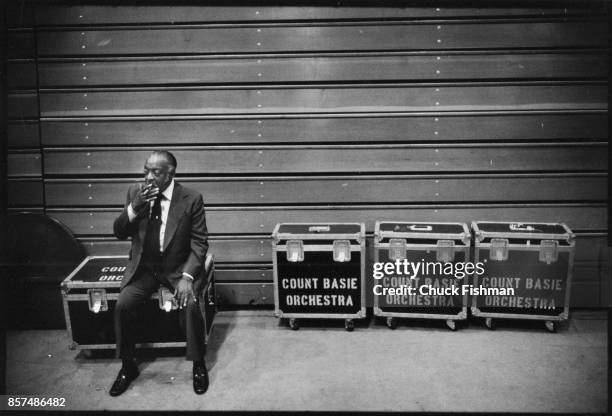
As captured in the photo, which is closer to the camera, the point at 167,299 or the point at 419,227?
the point at 167,299

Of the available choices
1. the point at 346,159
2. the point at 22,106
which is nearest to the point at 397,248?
the point at 346,159

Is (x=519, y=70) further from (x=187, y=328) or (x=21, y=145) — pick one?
(x=21, y=145)

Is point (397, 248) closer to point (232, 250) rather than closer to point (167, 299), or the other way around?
point (232, 250)

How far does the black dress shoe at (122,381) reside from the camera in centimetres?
489

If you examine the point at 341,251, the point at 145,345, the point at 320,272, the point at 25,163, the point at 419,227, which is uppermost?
the point at 25,163

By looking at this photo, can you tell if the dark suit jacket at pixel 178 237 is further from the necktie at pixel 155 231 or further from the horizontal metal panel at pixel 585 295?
the horizontal metal panel at pixel 585 295

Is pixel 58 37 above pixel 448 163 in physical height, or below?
above

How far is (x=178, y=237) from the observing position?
5195 mm

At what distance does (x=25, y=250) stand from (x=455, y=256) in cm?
459

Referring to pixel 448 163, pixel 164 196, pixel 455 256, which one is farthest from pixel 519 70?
pixel 164 196

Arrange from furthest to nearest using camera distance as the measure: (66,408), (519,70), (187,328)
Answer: (519,70)
(187,328)
(66,408)

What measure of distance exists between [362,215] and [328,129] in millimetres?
1061

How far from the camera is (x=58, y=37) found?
6223mm

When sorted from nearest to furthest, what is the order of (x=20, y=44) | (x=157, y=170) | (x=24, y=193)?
(x=157, y=170), (x=20, y=44), (x=24, y=193)
